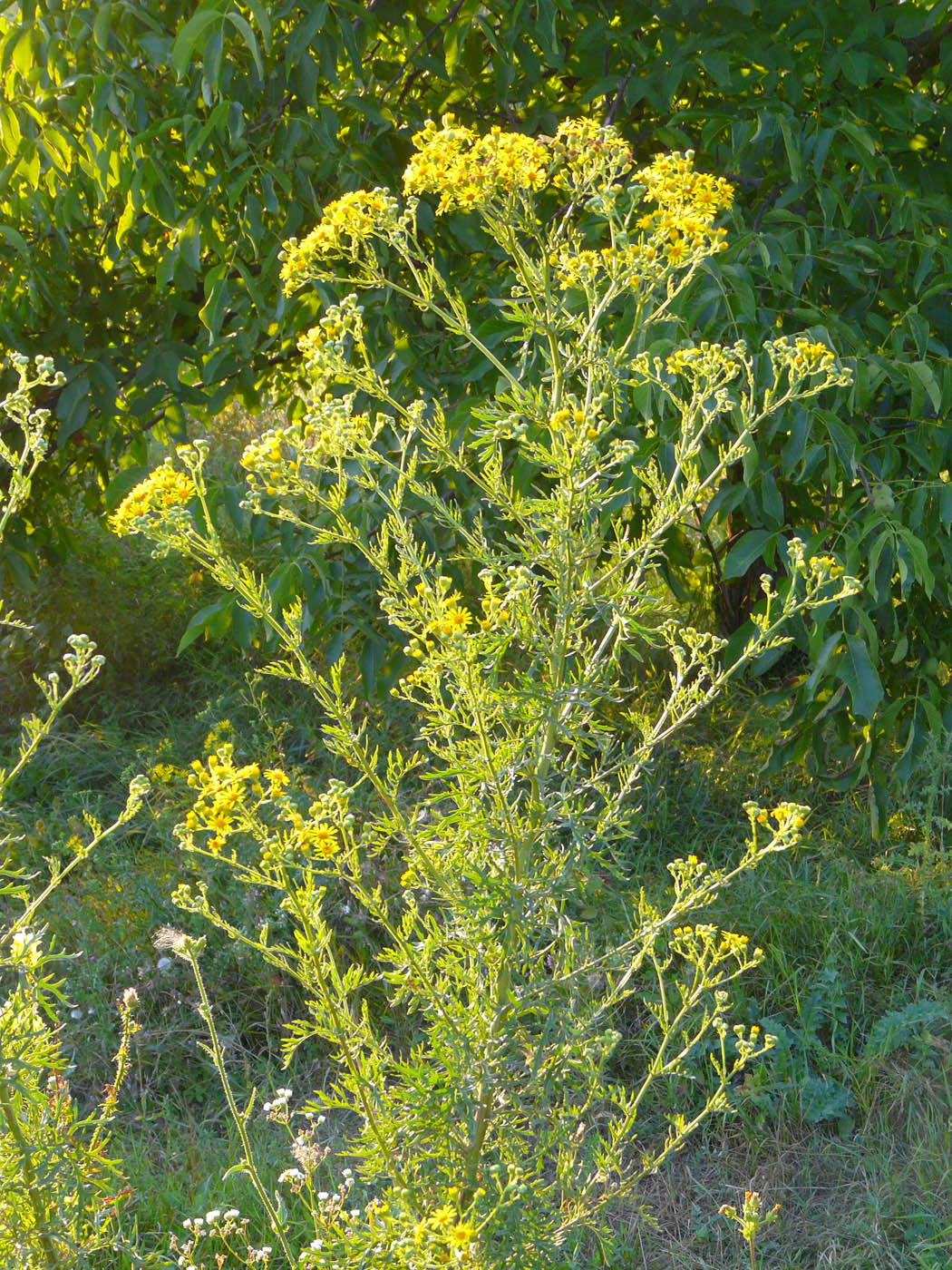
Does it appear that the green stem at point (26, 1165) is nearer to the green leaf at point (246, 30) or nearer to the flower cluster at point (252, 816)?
the flower cluster at point (252, 816)

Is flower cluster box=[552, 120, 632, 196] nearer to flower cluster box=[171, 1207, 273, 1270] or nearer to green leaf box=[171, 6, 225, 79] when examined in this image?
green leaf box=[171, 6, 225, 79]

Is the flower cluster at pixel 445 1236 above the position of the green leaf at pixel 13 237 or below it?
below

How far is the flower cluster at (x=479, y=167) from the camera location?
5.31ft

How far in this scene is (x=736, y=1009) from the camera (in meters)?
2.88

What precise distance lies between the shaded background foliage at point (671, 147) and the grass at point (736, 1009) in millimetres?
376

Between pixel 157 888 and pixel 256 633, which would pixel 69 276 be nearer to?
pixel 256 633

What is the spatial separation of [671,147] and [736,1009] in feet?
6.58

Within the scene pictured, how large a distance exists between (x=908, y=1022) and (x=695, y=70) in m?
2.17

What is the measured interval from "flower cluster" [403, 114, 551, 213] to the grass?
1533mm

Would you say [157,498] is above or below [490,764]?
above

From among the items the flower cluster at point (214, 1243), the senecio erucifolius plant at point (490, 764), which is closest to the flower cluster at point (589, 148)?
the senecio erucifolius plant at point (490, 764)

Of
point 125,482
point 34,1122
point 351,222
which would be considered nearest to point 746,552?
point 351,222

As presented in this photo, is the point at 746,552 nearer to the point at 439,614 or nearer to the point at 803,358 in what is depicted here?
the point at 803,358

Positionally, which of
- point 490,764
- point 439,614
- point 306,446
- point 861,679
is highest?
point 306,446
